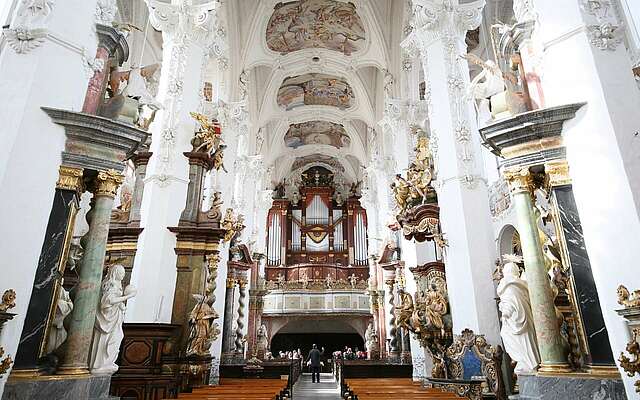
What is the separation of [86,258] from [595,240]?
5969 mm

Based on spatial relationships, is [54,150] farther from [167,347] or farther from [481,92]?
[481,92]

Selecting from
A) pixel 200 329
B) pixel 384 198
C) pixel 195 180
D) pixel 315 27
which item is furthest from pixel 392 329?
pixel 315 27

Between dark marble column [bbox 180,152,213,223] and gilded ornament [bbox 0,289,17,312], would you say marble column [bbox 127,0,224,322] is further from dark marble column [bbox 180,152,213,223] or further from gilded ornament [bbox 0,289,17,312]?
gilded ornament [bbox 0,289,17,312]

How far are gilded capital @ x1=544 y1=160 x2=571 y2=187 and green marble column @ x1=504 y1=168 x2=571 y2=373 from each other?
11.3 inches

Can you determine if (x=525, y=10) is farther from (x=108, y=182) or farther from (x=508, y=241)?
(x=508, y=241)

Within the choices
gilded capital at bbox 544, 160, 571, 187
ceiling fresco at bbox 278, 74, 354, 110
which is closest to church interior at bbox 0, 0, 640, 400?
gilded capital at bbox 544, 160, 571, 187

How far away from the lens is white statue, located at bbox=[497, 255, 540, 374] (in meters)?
5.23

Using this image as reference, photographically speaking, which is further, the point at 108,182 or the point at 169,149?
the point at 169,149

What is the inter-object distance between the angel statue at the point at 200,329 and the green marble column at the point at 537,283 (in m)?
5.67

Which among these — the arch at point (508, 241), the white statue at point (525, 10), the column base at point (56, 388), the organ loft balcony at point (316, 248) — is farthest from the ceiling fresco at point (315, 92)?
the column base at point (56, 388)

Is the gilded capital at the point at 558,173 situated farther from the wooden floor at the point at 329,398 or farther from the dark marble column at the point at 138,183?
the dark marble column at the point at 138,183

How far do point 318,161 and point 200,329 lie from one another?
74.0ft

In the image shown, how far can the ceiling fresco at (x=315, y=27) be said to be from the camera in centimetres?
1688

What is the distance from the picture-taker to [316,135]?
2614 cm
